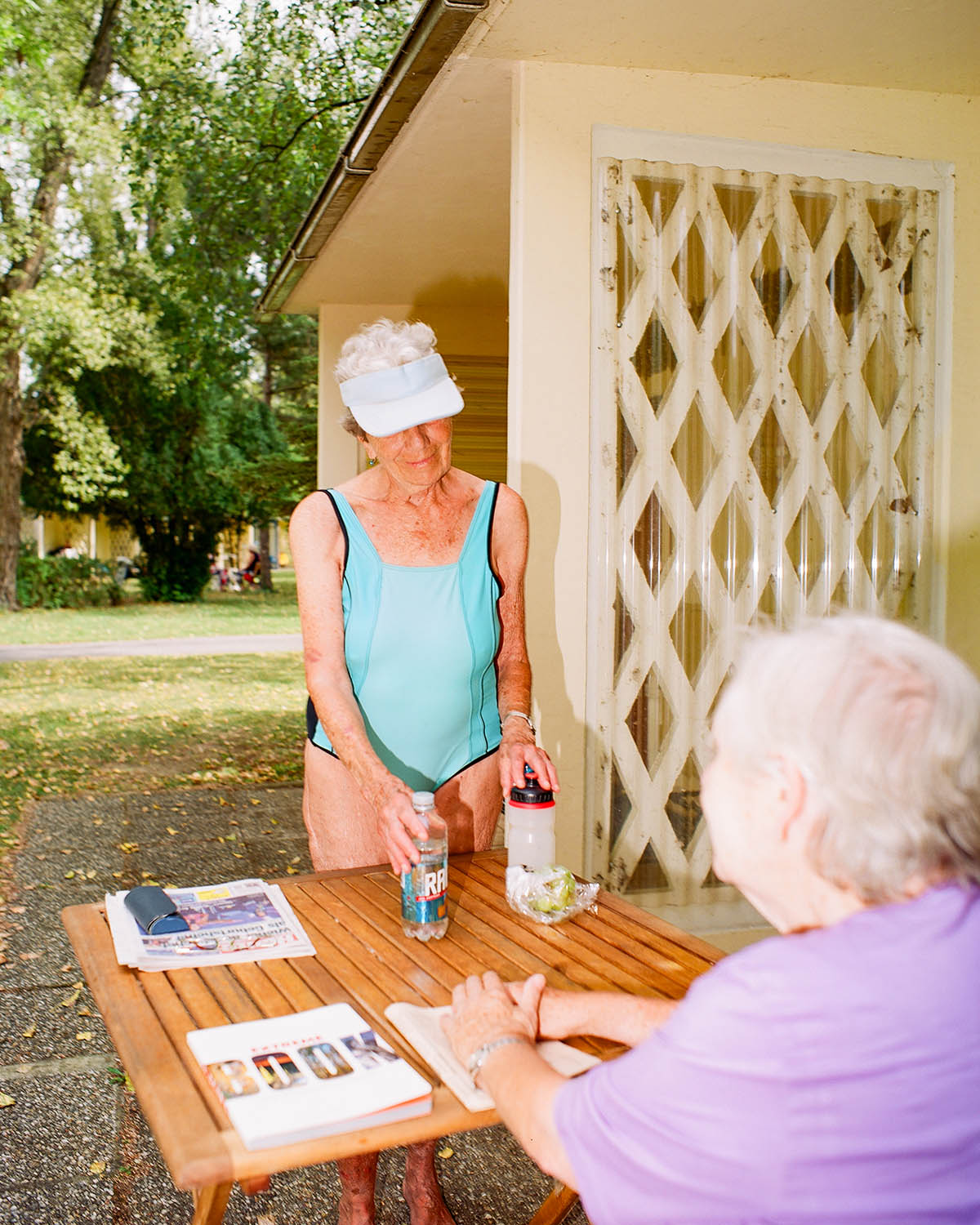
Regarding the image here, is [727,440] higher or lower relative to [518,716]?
higher

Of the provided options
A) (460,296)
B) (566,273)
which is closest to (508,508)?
(566,273)

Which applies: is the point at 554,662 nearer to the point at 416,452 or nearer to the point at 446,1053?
the point at 416,452

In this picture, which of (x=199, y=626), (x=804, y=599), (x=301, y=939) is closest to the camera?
(x=301, y=939)

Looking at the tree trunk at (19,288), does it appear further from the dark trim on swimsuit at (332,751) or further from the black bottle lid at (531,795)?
the black bottle lid at (531,795)

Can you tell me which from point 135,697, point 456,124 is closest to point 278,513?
point 135,697

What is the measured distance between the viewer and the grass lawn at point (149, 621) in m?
15.8

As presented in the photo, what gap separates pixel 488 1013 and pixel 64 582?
2014cm

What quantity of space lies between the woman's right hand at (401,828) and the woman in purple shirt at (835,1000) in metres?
0.70

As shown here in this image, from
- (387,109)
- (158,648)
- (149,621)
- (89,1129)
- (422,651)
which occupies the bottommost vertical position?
(89,1129)

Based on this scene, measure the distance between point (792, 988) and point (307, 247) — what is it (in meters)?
5.56

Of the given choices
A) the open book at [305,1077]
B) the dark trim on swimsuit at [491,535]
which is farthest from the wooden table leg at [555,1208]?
the dark trim on swimsuit at [491,535]

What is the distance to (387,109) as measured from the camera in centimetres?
379

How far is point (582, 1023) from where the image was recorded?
146cm

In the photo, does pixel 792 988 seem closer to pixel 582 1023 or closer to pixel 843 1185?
pixel 843 1185
